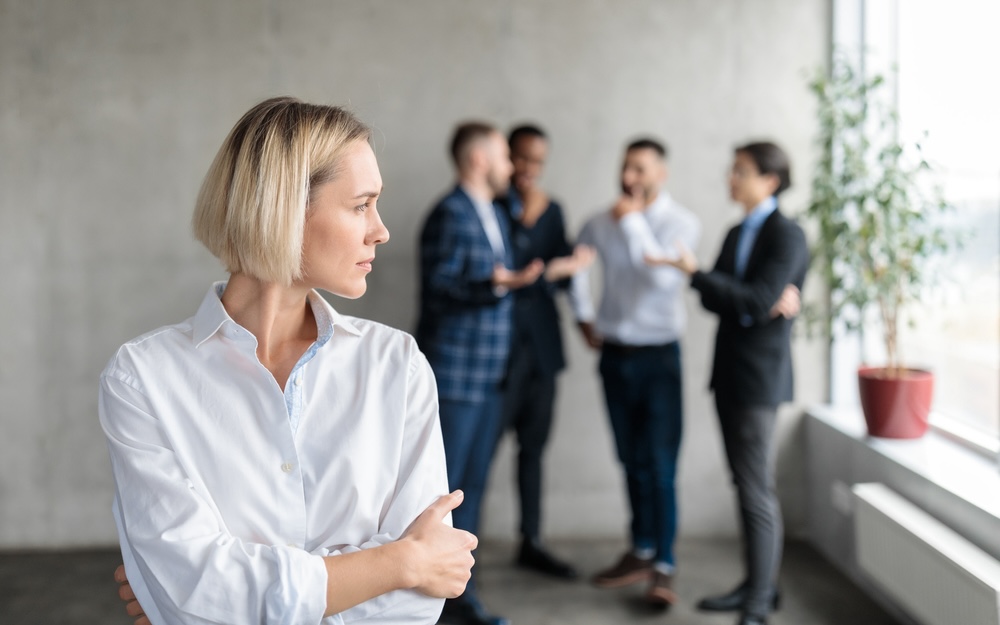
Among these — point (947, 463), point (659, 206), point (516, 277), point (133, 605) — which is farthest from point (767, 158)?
point (133, 605)

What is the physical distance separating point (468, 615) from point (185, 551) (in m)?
2.38

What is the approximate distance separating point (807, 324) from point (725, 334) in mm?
663

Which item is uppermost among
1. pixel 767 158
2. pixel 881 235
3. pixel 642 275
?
pixel 767 158

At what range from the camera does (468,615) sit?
11.1 ft

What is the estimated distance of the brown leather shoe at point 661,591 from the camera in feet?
11.5

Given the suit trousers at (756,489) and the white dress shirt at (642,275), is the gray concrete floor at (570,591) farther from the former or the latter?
the white dress shirt at (642,275)

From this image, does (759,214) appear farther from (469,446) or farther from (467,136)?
(469,446)

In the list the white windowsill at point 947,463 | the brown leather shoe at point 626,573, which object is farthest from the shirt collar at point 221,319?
the brown leather shoe at point 626,573

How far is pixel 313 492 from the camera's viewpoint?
1304mm

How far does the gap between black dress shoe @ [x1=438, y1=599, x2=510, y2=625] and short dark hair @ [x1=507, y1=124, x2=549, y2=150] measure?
195 centimetres

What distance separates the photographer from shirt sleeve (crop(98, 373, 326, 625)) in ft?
3.85

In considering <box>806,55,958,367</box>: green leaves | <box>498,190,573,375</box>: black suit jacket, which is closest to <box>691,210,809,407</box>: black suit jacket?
<box>806,55,958,367</box>: green leaves

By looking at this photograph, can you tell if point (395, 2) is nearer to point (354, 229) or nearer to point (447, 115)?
point (447, 115)

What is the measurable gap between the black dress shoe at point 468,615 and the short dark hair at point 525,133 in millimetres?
1953
